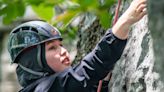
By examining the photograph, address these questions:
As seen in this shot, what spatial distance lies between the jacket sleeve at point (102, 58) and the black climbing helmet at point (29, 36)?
30 cm

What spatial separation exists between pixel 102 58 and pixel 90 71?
81 millimetres

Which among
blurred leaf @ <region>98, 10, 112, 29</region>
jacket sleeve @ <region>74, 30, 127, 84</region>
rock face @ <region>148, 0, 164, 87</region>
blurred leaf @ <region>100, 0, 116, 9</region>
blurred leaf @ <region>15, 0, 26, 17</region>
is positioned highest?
rock face @ <region>148, 0, 164, 87</region>

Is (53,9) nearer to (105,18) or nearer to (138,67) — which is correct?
(105,18)

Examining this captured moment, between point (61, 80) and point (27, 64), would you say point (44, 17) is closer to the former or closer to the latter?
point (27, 64)

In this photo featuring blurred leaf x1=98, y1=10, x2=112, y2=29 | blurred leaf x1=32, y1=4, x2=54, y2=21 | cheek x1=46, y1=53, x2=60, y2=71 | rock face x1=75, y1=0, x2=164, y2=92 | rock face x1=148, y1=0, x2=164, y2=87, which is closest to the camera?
rock face x1=148, y1=0, x2=164, y2=87

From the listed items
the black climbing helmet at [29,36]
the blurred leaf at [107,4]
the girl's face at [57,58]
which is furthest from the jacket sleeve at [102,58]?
the blurred leaf at [107,4]

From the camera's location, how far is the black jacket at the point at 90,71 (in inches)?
54.7

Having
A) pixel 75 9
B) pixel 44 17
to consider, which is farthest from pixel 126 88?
pixel 44 17

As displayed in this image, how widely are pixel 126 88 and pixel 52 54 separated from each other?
0.37 metres

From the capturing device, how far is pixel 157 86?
1.21 m

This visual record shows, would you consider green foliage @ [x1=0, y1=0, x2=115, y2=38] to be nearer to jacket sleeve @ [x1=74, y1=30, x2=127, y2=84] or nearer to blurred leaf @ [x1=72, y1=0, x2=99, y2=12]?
blurred leaf @ [x1=72, y1=0, x2=99, y2=12]

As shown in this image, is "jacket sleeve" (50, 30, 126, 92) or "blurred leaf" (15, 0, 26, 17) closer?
"jacket sleeve" (50, 30, 126, 92)

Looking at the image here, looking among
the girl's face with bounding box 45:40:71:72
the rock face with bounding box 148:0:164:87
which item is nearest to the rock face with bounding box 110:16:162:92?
the girl's face with bounding box 45:40:71:72

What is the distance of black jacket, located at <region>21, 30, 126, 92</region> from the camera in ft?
4.56
